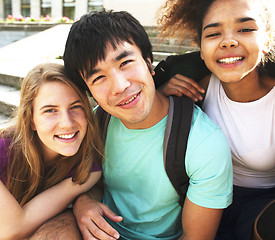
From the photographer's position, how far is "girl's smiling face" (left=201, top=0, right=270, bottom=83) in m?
1.64

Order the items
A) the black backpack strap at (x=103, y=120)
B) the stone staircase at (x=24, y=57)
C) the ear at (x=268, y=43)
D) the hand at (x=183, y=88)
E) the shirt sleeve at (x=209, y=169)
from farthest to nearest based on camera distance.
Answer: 1. the stone staircase at (x=24, y=57)
2. the black backpack strap at (x=103, y=120)
3. the hand at (x=183, y=88)
4. the ear at (x=268, y=43)
5. the shirt sleeve at (x=209, y=169)

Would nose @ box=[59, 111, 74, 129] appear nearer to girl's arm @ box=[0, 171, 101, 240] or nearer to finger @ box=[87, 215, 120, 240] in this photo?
girl's arm @ box=[0, 171, 101, 240]

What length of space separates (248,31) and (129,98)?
814 mm

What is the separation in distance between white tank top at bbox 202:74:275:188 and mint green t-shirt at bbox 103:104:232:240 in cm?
25

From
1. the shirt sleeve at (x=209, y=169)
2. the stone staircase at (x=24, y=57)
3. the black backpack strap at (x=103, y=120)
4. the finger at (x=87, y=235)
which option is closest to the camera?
the shirt sleeve at (x=209, y=169)

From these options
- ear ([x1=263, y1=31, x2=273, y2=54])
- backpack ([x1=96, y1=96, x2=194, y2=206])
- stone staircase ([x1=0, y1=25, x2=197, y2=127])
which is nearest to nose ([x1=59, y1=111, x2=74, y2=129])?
backpack ([x1=96, y1=96, x2=194, y2=206])

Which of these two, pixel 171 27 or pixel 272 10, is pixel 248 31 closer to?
pixel 272 10

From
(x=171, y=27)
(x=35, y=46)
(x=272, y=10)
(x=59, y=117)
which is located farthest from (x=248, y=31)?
(x=35, y=46)

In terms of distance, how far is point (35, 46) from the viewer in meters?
6.92

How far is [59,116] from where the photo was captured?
1801 mm

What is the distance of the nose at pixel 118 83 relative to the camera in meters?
1.62

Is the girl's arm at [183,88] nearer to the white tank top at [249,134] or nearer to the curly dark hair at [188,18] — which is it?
the white tank top at [249,134]

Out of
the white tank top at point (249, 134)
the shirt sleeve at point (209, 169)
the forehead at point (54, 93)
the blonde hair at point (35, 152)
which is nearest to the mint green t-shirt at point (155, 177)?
the shirt sleeve at point (209, 169)

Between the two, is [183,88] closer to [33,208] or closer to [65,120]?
[65,120]
